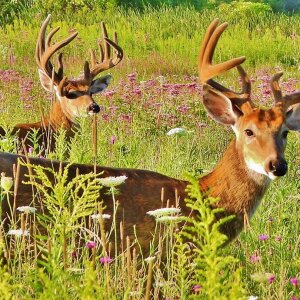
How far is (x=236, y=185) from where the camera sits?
5.27 m

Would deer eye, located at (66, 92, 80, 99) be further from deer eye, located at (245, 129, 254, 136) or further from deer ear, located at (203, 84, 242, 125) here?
deer eye, located at (245, 129, 254, 136)

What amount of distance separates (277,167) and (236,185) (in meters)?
0.33

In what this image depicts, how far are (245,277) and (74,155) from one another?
163cm

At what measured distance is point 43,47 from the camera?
394 inches

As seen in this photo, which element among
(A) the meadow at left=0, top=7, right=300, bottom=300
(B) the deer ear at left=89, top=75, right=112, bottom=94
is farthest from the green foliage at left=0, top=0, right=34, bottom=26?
(B) the deer ear at left=89, top=75, right=112, bottom=94

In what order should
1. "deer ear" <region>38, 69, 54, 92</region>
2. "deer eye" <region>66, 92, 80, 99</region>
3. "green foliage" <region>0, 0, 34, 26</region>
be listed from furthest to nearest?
1. "green foliage" <region>0, 0, 34, 26</region>
2. "deer ear" <region>38, 69, 54, 92</region>
3. "deer eye" <region>66, 92, 80, 99</region>

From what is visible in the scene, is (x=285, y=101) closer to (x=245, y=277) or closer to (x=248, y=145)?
(x=248, y=145)

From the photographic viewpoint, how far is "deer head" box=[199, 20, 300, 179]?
17.1ft

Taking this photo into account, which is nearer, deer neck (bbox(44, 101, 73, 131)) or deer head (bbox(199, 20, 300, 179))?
deer head (bbox(199, 20, 300, 179))

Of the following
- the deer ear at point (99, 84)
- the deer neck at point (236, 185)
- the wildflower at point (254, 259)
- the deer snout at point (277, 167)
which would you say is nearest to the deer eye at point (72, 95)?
the deer ear at point (99, 84)

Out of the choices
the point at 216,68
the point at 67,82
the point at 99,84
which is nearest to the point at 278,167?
the point at 216,68

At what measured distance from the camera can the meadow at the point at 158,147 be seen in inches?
113

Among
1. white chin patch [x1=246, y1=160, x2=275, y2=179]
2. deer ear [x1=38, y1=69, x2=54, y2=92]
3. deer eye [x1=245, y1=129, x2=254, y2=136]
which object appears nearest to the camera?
white chin patch [x1=246, y1=160, x2=275, y2=179]

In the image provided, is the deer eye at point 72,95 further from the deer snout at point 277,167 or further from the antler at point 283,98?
the deer snout at point 277,167
